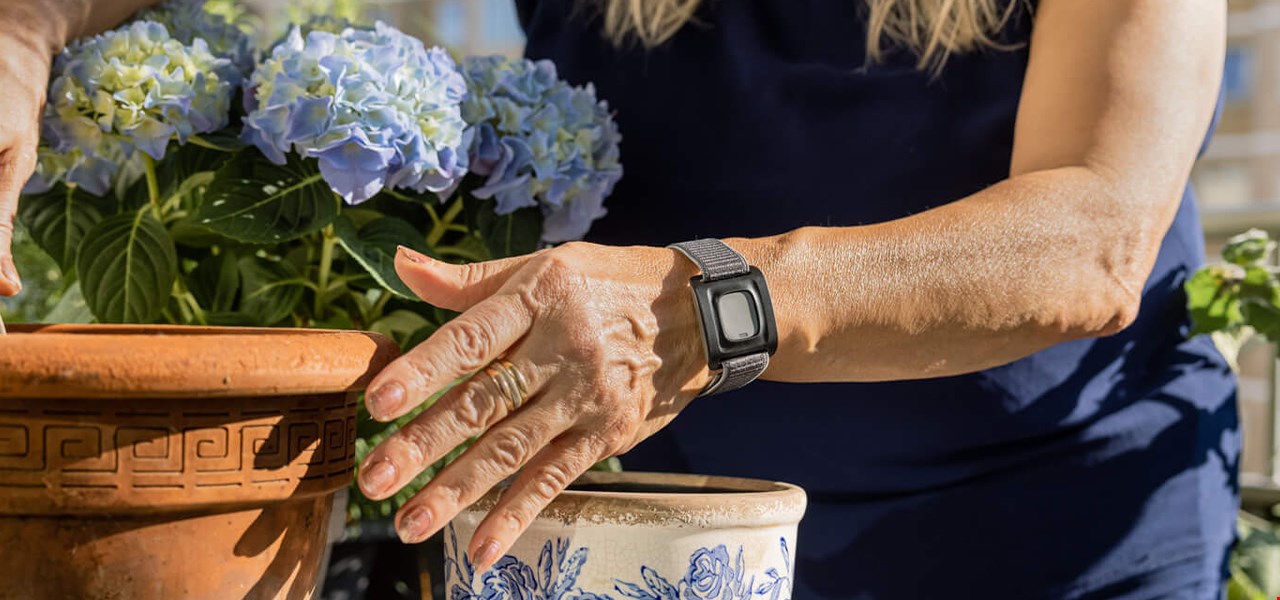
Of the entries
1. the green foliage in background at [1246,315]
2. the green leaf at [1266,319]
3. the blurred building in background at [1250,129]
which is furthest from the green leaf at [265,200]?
the blurred building in background at [1250,129]

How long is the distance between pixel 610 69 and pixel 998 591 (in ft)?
2.26

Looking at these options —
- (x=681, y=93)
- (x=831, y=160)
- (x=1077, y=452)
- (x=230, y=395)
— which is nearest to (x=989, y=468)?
(x=1077, y=452)

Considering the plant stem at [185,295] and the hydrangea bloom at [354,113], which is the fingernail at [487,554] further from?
the plant stem at [185,295]

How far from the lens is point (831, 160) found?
1187 millimetres

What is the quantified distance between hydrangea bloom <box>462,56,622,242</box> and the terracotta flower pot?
40cm

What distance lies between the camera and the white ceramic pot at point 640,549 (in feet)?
2.07

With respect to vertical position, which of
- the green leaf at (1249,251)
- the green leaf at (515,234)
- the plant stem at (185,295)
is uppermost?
the green leaf at (515,234)

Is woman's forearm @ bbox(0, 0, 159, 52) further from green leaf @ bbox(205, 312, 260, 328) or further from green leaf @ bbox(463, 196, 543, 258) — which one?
green leaf @ bbox(463, 196, 543, 258)

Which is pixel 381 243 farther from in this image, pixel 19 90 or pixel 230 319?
pixel 19 90

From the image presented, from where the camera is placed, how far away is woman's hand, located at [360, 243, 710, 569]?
0.62 m

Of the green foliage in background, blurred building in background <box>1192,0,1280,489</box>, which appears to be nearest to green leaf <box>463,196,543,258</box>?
the green foliage in background

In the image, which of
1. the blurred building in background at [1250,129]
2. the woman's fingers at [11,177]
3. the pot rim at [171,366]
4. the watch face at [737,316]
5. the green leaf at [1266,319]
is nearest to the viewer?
the pot rim at [171,366]

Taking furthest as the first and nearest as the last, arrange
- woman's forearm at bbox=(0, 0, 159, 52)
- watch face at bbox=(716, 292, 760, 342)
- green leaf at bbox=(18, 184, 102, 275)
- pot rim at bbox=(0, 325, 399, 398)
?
green leaf at bbox=(18, 184, 102, 275)
woman's forearm at bbox=(0, 0, 159, 52)
watch face at bbox=(716, 292, 760, 342)
pot rim at bbox=(0, 325, 399, 398)

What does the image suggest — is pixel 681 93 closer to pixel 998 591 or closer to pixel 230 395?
pixel 998 591
